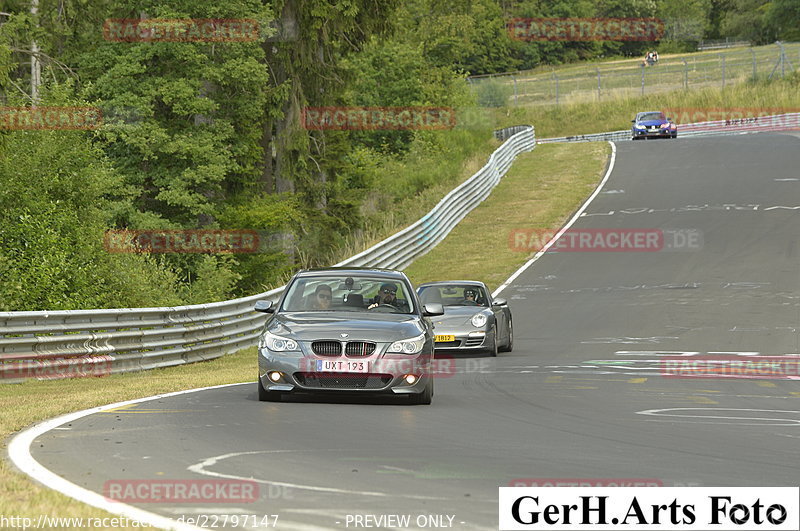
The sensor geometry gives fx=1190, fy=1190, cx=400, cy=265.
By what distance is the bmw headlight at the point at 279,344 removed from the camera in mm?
11758

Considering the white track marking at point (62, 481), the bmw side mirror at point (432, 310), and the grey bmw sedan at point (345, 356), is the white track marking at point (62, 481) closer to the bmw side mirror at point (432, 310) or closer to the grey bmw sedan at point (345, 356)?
the grey bmw sedan at point (345, 356)

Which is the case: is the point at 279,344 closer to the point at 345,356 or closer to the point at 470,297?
the point at 345,356

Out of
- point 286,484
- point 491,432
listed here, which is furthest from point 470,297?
point 286,484

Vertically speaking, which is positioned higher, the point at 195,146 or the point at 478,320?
the point at 195,146

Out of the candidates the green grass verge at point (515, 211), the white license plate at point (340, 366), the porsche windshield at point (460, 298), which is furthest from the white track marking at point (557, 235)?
the white license plate at point (340, 366)

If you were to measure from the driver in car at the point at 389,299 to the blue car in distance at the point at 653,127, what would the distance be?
5582cm

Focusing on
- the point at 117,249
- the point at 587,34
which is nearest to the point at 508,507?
the point at 117,249

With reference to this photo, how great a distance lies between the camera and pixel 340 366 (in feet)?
38.1

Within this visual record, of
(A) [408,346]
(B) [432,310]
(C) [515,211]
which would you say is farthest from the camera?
(C) [515,211]

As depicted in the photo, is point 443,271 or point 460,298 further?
point 443,271

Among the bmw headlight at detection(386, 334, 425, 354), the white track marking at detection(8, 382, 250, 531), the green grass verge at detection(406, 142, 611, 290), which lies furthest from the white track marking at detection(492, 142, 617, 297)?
the white track marking at detection(8, 382, 250, 531)

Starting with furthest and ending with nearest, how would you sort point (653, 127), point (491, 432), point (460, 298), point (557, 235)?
point (653, 127)
point (557, 235)
point (460, 298)
point (491, 432)

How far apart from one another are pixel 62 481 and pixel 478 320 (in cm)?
1301

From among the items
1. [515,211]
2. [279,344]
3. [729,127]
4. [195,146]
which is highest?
[729,127]
